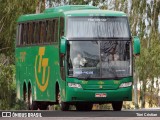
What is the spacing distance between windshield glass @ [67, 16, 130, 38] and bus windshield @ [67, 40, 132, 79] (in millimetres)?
303

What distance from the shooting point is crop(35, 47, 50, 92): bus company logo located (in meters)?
33.2

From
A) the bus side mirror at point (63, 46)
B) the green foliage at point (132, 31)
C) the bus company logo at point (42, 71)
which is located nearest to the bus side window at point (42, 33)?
the bus company logo at point (42, 71)

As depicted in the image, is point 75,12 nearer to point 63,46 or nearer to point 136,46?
point 63,46

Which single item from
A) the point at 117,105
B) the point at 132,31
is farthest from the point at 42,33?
the point at 132,31

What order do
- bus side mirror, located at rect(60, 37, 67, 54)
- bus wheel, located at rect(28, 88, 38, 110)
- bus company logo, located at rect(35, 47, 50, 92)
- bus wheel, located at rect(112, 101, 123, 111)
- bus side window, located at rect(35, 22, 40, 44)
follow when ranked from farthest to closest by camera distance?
bus wheel, located at rect(28, 88, 38, 110) → bus side window, located at rect(35, 22, 40, 44) → bus company logo, located at rect(35, 47, 50, 92) → bus wheel, located at rect(112, 101, 123, 111) → bus side mirror, located at rect(60, 37, 67, 54)

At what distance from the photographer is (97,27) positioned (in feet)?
100

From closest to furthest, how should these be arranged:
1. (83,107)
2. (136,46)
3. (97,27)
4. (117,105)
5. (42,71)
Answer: (136,46), (97,27), (117,105), (42,71), (83,107)

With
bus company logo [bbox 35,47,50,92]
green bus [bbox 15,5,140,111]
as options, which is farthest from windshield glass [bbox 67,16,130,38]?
bus company logo [bbox 35,47,50,92]

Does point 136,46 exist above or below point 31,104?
above

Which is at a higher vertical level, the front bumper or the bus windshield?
the bus windshield

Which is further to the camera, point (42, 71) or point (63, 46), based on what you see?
point (42, 71)

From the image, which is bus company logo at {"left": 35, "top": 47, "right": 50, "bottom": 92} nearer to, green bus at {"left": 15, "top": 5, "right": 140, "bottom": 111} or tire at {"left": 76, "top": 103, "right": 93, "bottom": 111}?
green bus at {"left": 15, "top": 5, "right": 140, "bottom": 111}

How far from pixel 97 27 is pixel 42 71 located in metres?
4.09

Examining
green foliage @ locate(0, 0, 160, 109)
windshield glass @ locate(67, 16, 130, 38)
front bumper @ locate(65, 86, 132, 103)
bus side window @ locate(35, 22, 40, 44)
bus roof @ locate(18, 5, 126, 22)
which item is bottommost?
green foliage @ locate(0, 0, 160, 109)
